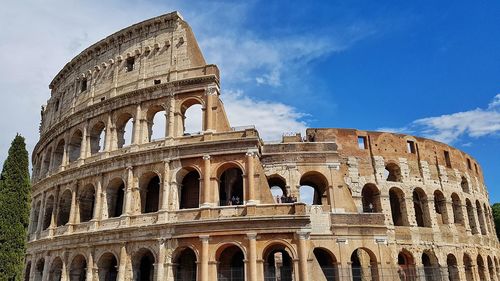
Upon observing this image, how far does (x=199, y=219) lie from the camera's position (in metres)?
17.7

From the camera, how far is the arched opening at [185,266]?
1814cm

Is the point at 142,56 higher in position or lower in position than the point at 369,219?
higher

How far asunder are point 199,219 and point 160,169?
11.3ft

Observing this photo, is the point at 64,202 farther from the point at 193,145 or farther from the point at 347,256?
the point at 347,256

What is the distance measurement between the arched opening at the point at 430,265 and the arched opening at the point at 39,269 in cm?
2154

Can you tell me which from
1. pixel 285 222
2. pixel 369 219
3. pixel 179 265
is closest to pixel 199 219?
pixel 179 265

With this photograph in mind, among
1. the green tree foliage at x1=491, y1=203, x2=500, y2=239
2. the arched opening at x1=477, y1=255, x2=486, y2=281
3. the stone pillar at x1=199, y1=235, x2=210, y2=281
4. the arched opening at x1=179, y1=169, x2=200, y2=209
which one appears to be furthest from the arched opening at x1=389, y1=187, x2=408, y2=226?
the green tree foliage at x1=491, y1=203, x2=500, y2=239

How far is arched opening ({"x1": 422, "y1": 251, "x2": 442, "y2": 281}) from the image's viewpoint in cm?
2166

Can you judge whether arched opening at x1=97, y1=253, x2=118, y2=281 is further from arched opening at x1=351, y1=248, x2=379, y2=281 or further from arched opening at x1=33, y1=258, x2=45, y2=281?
arched opening at x1=351, y1=248, x2=379, y2=281

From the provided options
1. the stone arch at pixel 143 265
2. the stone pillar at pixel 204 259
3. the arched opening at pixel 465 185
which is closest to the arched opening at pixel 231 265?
the stone pillar at pixel 204 259

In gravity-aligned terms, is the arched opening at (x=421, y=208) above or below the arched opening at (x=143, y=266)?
above

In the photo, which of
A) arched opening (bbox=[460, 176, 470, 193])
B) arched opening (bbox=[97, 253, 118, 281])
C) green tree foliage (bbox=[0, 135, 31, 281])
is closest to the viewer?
green tree foliage (bbox=[0, 135, 31, 281])

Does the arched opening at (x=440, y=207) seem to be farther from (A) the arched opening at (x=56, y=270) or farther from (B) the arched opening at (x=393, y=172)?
(A) the arched opening at (x=56, y=270)

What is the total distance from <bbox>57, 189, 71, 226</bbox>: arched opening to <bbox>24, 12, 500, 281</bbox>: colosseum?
0.27 feet
